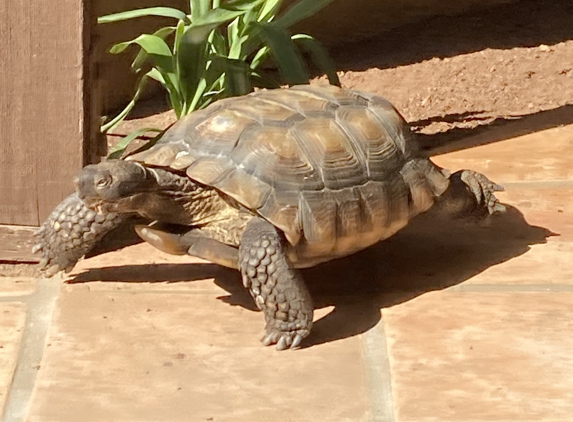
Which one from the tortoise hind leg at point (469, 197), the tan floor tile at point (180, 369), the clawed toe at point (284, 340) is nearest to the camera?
the tan floor tile at point (180, 369)

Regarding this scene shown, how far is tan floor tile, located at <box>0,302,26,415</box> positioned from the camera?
2.37 metres

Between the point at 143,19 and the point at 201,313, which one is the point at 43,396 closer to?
the point at 201,313

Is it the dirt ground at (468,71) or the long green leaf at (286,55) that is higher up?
the long green leaf at (286,55)

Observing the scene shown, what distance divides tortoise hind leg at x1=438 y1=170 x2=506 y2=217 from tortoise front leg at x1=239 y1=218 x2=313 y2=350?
82 cm

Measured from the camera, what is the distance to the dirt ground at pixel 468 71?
180 inches

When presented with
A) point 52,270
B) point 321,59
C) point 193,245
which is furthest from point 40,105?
point 321,59

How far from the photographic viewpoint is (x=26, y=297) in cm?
284

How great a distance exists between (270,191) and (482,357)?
0.66 meters

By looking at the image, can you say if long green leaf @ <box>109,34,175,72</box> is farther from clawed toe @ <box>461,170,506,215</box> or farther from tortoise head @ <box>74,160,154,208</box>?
clawed toe @ <box>461,170,506,215</box>

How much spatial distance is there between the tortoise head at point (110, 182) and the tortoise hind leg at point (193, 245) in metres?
0.14

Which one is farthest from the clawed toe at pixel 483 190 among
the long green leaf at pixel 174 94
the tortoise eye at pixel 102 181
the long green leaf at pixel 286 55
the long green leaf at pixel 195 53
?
the tortoise eye at pixel 102 181

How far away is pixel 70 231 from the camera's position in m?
2.92

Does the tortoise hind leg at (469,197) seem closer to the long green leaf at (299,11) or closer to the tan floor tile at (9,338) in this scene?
the long green leaf at (299,11)

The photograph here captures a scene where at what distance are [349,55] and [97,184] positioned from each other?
3.10m
